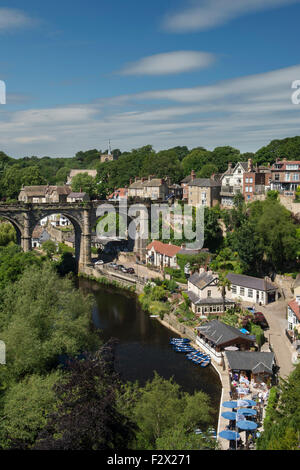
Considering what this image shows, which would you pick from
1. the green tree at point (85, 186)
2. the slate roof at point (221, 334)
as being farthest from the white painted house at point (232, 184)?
the green tree at point (85, 186)

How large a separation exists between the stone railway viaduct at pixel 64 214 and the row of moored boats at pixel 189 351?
31.0 metres

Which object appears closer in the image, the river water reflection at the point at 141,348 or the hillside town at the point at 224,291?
the hillside town at the point at 224,291

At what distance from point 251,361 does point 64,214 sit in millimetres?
43257

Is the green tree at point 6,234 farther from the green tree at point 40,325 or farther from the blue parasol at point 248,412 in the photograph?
the blue parasol at point 248,412

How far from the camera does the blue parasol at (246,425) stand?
23.9m

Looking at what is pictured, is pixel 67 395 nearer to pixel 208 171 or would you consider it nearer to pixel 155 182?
pixel 155 182

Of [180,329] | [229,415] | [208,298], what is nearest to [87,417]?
[229,415]

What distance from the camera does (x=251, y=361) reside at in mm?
31469

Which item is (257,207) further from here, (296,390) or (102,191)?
Answer: (102,191)

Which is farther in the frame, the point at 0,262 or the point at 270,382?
the point at 0,262

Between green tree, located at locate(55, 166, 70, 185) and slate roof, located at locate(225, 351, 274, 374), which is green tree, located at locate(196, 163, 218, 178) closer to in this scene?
slate roof, located at locate(225, 351, 274, 374)
